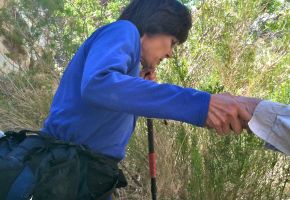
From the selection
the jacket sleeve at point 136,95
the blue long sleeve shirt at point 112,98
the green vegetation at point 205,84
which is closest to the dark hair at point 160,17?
the blue long sleeve shirt at point 112,98

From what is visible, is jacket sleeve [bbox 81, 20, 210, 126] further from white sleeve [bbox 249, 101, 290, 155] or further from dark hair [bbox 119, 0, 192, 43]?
dark hair [bbox 119, 0, 192, 43]

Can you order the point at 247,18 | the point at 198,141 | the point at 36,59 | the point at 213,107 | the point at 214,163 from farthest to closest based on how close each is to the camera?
1. the point at 36,59
2. the point at 247,18
3. the point at 198,141
4. the point at 214,163
5. the point at 213,107

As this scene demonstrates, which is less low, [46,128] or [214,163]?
[46,128]

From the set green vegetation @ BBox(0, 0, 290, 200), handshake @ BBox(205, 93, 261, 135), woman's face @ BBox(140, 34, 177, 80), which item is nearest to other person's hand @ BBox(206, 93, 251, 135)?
handshake @ BBox(205, 93, 261, 135)

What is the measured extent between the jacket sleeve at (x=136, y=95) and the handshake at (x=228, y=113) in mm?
23

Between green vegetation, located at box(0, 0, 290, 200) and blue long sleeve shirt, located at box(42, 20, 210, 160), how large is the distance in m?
1.47

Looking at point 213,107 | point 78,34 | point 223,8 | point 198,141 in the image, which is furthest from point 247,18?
point 213,107

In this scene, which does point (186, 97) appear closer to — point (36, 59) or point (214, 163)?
point (214, 163)

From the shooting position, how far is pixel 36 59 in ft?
22.2

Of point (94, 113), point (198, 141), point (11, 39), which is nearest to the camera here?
point (94, 113)

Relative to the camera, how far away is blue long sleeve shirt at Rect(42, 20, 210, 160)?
1507 millimetres

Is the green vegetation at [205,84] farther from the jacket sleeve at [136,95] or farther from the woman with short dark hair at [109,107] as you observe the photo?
the jacket sleeve at [136,95]

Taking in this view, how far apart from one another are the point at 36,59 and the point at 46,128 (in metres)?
4.84

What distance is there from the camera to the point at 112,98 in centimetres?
154
